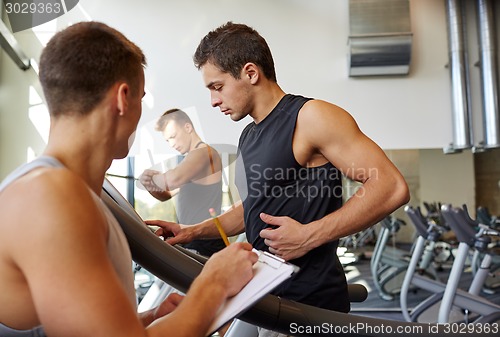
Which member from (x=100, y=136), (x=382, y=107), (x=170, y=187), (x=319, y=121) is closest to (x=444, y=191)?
(x=382, y=107)

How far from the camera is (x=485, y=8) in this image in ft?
17.2

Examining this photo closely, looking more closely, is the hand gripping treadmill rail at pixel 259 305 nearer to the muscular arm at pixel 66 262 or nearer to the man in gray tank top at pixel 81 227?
the man in gray tank top at pixel 81 227

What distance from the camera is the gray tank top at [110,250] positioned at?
2.26 ft

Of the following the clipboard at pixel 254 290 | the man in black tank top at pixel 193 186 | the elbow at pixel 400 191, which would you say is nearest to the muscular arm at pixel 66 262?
the clipboard at pixel 254 290

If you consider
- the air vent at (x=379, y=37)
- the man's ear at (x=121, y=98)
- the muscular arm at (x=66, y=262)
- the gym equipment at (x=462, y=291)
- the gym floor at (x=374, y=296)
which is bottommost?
the gym floor at (x=374, y=296)

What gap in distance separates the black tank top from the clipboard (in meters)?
0.53

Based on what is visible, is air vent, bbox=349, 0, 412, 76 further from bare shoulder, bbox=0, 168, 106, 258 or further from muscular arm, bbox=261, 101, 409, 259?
bare shoulder, bbox=0, 168, 106, 258

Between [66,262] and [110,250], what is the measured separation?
0.12 metres

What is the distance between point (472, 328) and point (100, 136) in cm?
81

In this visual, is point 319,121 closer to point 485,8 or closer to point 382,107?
point 382,107

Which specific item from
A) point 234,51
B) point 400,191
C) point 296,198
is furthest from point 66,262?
point 234,51

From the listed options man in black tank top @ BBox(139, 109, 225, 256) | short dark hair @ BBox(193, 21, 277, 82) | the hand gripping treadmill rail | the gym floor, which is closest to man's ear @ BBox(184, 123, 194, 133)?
man in black tank top @ BBox(139, 109, 225, 256)

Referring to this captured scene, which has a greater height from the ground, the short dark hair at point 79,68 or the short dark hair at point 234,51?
the short dark hair at point 234,51

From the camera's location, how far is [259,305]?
92 cm
